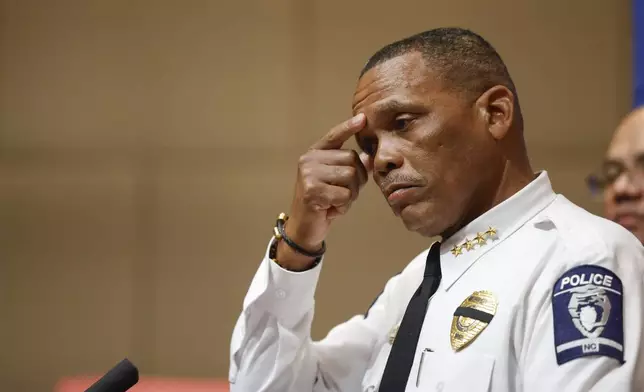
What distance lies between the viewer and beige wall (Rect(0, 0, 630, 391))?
2.78 m

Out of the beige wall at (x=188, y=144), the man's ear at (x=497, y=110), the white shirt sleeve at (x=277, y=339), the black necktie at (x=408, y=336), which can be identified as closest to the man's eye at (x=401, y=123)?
the man's ear at (x=497, y=110)

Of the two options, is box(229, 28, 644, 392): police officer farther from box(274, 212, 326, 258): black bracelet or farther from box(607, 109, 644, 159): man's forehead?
box(607, 109, 644, 159): man's forehead

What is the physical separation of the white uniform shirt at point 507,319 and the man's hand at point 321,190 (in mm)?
65

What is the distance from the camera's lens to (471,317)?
3.95 ft

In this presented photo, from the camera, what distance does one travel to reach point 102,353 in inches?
111

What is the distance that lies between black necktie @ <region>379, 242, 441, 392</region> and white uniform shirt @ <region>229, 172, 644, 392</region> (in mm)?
15

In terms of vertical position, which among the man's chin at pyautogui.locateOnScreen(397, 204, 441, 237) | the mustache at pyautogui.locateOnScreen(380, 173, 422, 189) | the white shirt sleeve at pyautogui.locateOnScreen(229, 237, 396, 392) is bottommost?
the white shirt sleeve at pyautogui.locateOnScreen(229, 237, 396, 392)

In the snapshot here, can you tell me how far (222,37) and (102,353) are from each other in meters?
1.19

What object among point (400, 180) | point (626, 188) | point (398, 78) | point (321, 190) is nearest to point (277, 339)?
point (321, 190)

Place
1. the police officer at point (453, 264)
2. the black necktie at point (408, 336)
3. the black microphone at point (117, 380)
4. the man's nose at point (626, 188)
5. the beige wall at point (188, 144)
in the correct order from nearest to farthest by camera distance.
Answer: the black microphone at point (117, 380) → the police officer at point (453, 264) → the black necktie at point (408, 336) → the man's nose at point (626, 188) → the beige wall at point (188, 144)

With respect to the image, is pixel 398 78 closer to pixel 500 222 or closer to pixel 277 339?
→ pixel 500 222

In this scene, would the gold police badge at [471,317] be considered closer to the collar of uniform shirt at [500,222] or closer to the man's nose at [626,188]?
the collar of uniform shirt at [500,222]

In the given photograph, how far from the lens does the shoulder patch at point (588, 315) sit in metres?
1.03

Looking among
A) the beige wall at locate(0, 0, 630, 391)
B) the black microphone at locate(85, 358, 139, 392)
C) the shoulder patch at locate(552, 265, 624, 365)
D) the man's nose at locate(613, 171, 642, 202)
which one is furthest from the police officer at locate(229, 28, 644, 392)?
the beige wall at locate(0, 0, 630, 391)
